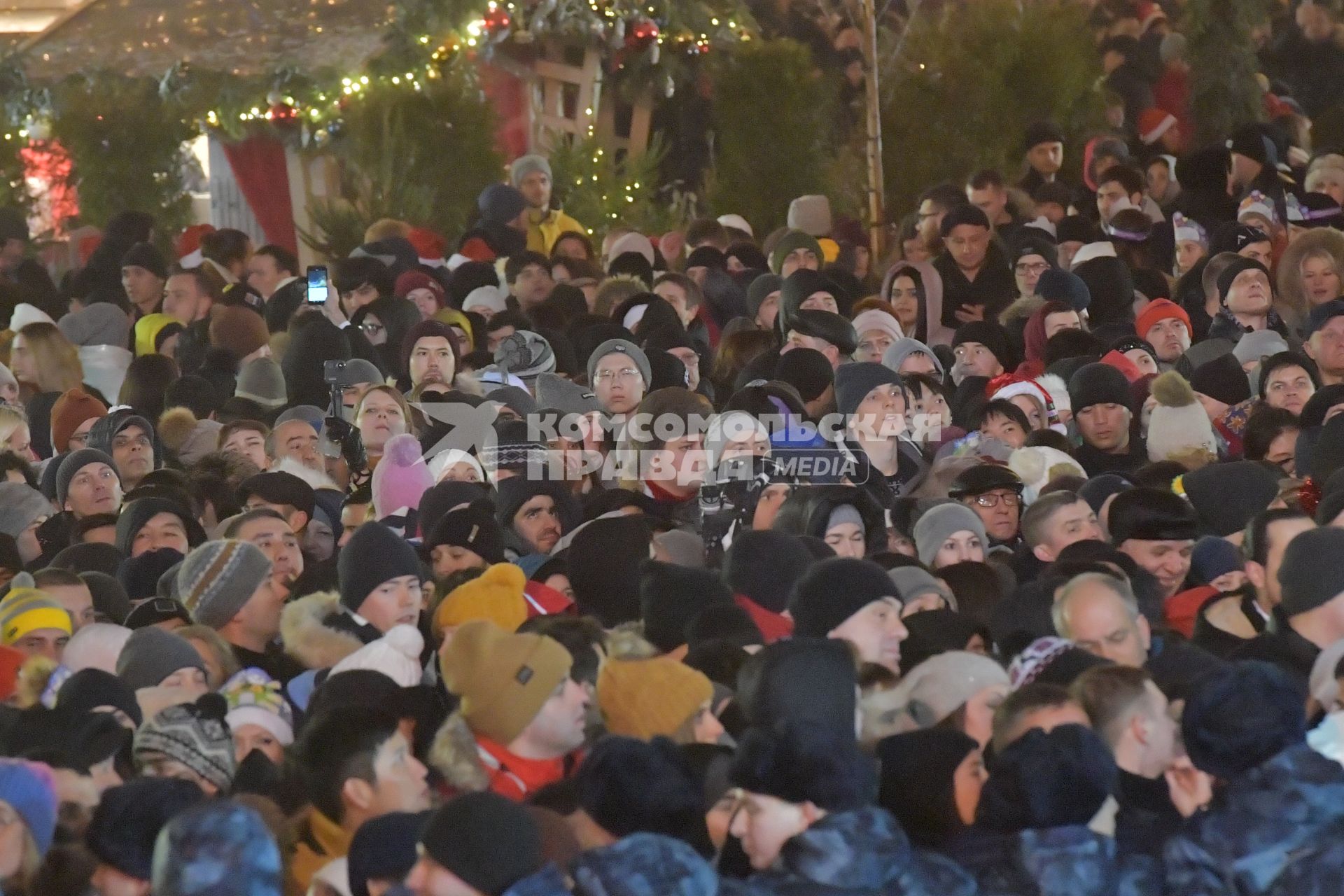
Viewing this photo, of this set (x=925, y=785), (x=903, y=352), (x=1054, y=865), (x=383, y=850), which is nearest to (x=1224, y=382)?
(x=903, y=352)

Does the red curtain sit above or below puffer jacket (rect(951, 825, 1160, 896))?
below

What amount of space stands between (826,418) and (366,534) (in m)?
2.34

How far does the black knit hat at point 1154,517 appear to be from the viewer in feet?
20.9

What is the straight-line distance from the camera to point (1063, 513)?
21.0 feet

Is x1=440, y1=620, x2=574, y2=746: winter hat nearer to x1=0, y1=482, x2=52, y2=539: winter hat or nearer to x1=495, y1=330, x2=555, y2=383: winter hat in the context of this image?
x1=0, y1=482, x2=52, y2=539: winter hat

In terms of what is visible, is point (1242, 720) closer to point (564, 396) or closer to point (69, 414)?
point (564, 396)

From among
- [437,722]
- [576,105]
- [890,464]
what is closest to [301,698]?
[437,722]

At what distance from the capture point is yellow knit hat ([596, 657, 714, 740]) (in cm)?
468

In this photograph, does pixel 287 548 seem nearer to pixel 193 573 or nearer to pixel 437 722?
pixel 193 573

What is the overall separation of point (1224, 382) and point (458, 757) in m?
4.54

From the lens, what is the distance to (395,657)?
534 cm

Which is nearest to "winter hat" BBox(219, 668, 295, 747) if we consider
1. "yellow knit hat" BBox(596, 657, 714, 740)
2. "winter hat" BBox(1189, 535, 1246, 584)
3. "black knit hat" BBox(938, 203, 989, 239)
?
"yellow knit hat" BBox(596, 657, 714, 740)

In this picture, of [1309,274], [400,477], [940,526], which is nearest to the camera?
[940,526]

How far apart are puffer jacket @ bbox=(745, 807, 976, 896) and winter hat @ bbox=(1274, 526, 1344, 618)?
152 cm
